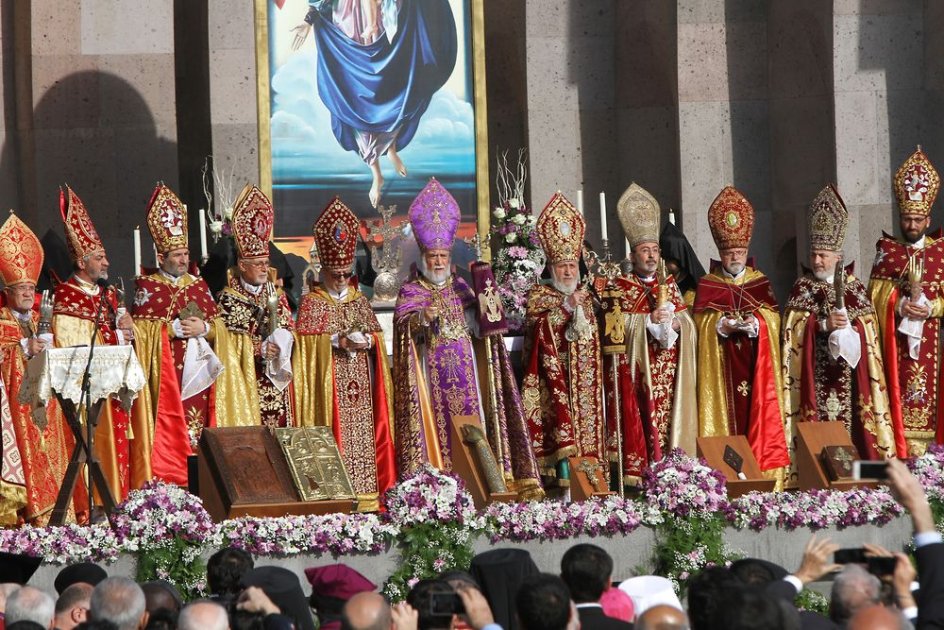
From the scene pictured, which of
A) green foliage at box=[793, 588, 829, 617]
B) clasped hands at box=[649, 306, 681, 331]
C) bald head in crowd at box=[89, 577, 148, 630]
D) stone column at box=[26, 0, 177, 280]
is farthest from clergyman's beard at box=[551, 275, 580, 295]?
bald head in crowd at box=[89, 577, 148, 630]

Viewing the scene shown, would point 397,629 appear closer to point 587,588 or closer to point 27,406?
point 587,588

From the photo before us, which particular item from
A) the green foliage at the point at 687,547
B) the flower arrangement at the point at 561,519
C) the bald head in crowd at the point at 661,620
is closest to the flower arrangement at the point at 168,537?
the flower arrangement at the point at 561,519

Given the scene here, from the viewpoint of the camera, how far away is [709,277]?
13.5 meters

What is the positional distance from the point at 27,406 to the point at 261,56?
15.0ft

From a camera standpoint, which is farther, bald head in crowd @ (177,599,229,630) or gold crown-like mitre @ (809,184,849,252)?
gold crown-like mitre @ (809,184,849,252)

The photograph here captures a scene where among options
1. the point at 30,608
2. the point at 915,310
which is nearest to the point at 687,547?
the point at 915,310

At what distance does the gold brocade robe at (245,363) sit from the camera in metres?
12.7

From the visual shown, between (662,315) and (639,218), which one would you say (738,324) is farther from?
(639,218)

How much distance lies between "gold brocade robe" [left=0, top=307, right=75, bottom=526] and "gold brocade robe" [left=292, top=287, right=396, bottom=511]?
1.67 m

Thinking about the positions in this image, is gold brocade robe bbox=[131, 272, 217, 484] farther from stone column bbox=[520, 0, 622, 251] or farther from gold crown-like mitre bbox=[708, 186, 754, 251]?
stone column bbox=[520, 0, 622, 251]

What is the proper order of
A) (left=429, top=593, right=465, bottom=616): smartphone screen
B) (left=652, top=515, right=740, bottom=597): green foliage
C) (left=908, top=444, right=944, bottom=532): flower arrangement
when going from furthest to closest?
(left=908, top=444, right=944, bottom=532): flower arrangement < (left=652, top=515, right=740, bottom=597): green foliage < (left=429, top=593, right=465, bottom=616): smartphone screen

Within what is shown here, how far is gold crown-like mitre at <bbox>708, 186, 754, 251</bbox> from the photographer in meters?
13.5

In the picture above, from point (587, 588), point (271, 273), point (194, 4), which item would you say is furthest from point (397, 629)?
point (194, 4)

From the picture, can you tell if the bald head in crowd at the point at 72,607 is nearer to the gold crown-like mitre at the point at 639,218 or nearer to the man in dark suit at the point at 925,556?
the man in dark suit at the point at 925,556
